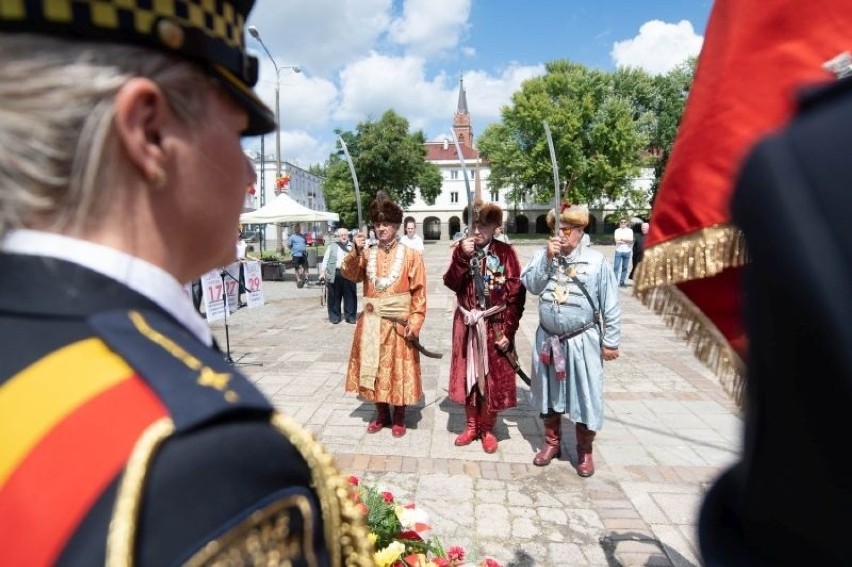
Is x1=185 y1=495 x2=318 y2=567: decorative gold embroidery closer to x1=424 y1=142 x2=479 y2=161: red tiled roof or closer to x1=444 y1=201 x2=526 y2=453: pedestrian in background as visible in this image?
x1=444 y1=201 x2=526 y2=453: pedestrian in background

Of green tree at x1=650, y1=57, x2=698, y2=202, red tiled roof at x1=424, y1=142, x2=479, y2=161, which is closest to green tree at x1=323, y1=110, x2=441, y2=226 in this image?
green tree at x1=650, y1=57, x2=698, y2=202

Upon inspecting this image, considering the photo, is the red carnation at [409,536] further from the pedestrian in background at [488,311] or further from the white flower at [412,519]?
the pedestrian in background at [488,311]

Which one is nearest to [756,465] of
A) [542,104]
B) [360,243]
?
[360,243]

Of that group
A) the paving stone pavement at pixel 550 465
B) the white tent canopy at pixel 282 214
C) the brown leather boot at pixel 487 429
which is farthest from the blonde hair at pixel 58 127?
the white tent canopy at pixel 282 214

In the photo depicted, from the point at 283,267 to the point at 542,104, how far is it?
103 ft

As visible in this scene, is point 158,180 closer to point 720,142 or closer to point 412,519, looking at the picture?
point 720,142

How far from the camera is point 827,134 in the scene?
0.44 meters

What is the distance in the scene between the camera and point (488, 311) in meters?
4.52

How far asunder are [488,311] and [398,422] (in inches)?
54.0

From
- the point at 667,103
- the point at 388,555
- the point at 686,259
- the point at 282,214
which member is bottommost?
the point at 388,555

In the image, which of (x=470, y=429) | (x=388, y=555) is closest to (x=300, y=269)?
(x=470, y=429)

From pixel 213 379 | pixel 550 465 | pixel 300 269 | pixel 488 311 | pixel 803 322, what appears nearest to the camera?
pixel 803 322

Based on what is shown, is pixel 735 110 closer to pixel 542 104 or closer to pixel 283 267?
pixel 283 267

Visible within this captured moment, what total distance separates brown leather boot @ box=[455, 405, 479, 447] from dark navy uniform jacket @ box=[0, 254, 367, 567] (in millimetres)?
4053
